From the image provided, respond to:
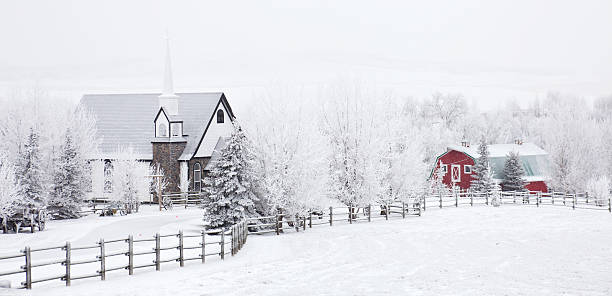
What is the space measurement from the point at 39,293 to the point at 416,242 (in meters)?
16.5

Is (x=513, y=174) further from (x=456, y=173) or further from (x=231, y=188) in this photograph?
(x=231, y=188)

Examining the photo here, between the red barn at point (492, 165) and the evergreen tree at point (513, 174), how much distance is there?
131 inches

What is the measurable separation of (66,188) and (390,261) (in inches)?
989

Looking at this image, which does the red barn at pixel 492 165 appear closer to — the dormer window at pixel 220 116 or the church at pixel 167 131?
the church at pixel 167 131

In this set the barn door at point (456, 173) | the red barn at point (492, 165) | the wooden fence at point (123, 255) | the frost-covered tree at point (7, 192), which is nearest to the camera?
the wooden fence at point (123, 255)

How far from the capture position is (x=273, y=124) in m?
32.0

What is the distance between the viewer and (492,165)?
6431cm

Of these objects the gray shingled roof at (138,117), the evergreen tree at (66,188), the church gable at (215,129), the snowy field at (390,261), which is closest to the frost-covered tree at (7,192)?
the snowy field at (390,261)

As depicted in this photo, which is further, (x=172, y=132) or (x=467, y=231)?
(x=172, y=132)

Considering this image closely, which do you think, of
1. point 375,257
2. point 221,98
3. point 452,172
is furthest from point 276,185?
point 452,172

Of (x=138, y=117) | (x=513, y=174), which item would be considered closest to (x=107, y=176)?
(x=138, y=117)

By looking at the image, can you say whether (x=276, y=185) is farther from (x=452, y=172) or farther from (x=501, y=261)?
(x=452, y=172)

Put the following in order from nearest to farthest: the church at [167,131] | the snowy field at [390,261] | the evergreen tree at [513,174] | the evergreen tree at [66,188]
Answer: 1. the snowy field at [390,261]
2. the evergreen tree at [66,188]
3. the church at [167,131]
4. the evergreen tree at [513,174]

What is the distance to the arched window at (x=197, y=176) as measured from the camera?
167 feet
